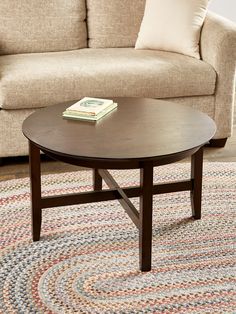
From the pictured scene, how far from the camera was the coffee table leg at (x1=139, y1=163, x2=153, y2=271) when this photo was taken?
7.18 feet

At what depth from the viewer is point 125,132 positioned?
2.35 m

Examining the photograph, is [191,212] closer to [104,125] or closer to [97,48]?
[104,125]

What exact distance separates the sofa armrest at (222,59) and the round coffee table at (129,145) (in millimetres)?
777

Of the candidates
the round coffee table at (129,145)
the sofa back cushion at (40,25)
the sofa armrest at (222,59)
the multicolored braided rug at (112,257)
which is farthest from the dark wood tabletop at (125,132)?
the sofa back cushion at (40,25)

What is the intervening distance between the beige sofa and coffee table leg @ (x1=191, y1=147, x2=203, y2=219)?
0.81m

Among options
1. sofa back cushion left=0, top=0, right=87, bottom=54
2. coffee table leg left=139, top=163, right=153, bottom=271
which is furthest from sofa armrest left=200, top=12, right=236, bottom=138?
coffee table leg left=139, top=163, right=153, bottom=271

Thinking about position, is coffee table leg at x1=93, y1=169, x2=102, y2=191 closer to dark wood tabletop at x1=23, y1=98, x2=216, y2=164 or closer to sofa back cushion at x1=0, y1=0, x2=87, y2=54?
dark wood tabletop at x1=23, y1=98, x2=216, y2=164

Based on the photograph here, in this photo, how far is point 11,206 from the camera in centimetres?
282

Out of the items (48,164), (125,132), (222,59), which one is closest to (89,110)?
(125,132)

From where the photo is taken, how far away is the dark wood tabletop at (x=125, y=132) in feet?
7.17

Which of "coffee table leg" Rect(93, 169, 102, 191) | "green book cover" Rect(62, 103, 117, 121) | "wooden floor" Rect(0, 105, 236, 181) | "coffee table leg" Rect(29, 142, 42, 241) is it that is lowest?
"wooden floor" Rect(0, 105, 236, 181)

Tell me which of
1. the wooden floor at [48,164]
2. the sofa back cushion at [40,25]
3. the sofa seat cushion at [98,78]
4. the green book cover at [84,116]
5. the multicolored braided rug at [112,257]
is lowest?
the wooden floor at [48,164]

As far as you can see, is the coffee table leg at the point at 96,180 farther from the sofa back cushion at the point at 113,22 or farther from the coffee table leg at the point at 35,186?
the sofa back cushion at the point at 113,22

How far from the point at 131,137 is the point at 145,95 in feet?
3.37
